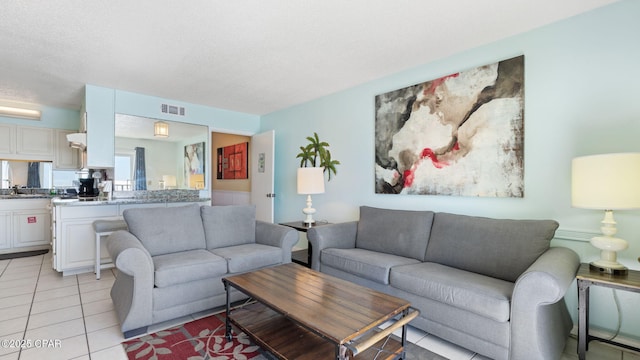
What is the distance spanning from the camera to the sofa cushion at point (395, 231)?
2.72 metres

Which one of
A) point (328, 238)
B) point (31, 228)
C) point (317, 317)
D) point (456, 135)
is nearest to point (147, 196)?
point (31, 228)

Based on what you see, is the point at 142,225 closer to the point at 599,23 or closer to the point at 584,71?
the point at 584,71

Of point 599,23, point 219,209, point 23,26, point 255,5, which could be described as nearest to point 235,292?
point 219,209

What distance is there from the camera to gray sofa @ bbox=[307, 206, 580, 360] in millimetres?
1666

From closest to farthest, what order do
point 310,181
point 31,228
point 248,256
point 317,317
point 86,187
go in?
point 317,317
point 248,256
point 310,181
point 31,228
point 86,187

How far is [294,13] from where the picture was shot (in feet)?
7.30

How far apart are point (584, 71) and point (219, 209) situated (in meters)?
3.42

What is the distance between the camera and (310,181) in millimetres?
3633

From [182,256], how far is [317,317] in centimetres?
158

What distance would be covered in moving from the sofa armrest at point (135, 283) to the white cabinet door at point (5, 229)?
3.91 meters

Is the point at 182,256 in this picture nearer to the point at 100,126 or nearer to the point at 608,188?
the point at 100,126

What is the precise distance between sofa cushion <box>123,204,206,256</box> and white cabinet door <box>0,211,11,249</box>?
3500 millimetres

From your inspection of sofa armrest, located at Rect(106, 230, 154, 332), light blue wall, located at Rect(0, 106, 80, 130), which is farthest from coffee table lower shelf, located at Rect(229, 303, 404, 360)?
light blue wall, located at Rect(0, 106, 80, 130)

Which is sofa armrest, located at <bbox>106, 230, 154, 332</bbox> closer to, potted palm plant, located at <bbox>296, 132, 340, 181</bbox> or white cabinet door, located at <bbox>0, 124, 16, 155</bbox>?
potted palm plant, located at <bbox>296, 132, 340, 181</bbox>
